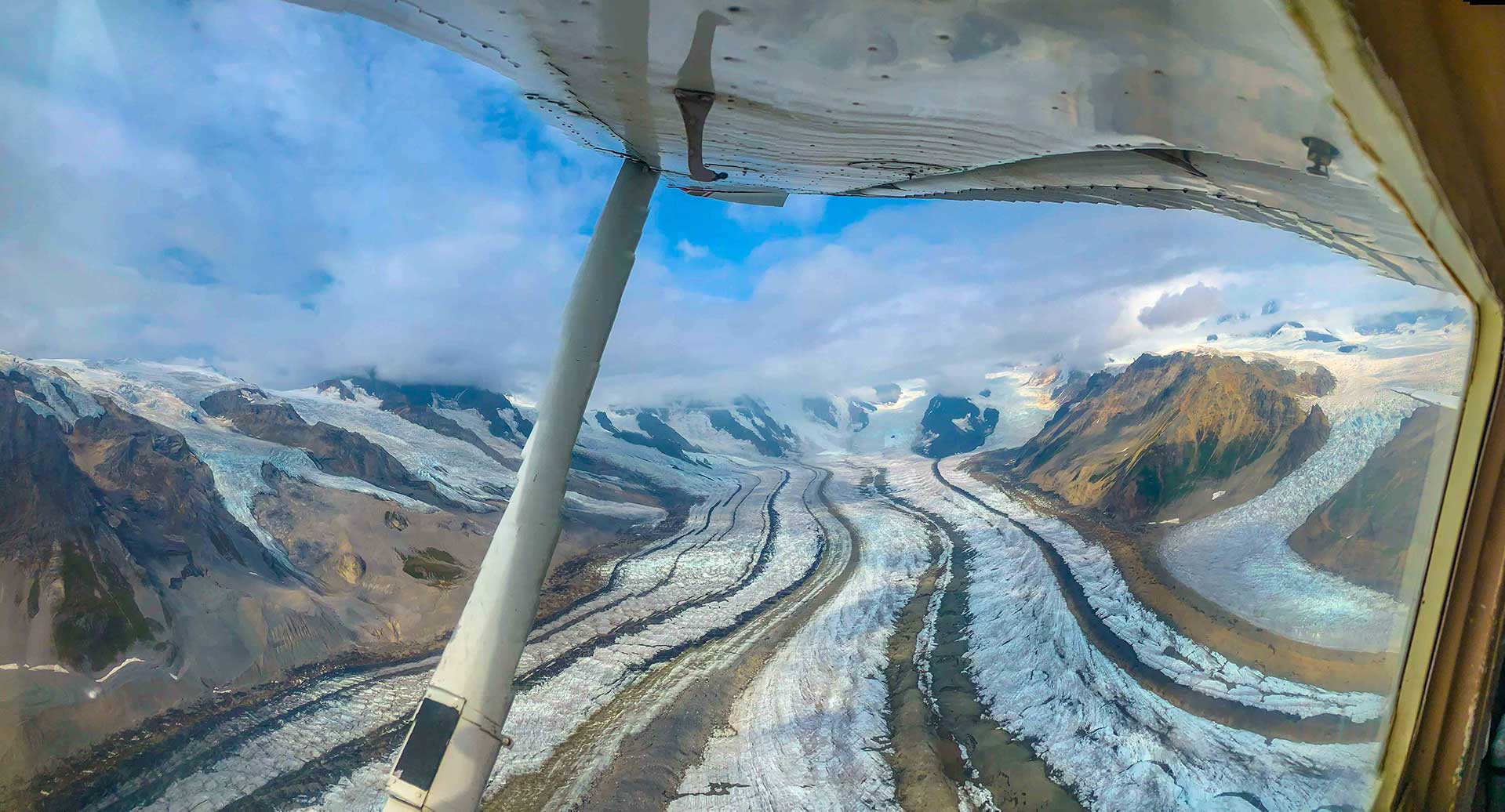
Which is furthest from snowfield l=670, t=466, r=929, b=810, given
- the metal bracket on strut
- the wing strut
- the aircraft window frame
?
the metal bracket on strut

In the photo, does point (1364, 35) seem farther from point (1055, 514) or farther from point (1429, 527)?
point (1055, 514)

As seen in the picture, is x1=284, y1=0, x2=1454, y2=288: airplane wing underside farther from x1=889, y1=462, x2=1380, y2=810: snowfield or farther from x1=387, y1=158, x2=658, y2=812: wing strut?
x1=889, y1=462, x2=1380, y2=810: snowfield

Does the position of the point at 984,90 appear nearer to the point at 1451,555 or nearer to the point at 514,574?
the point at 1451,555

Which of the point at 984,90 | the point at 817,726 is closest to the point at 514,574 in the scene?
the point at 984,90

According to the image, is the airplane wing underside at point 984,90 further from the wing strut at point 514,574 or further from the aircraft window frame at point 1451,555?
the wing strut at point 514,574

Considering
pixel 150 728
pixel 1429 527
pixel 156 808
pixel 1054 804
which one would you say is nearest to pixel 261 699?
pixel 150 728
